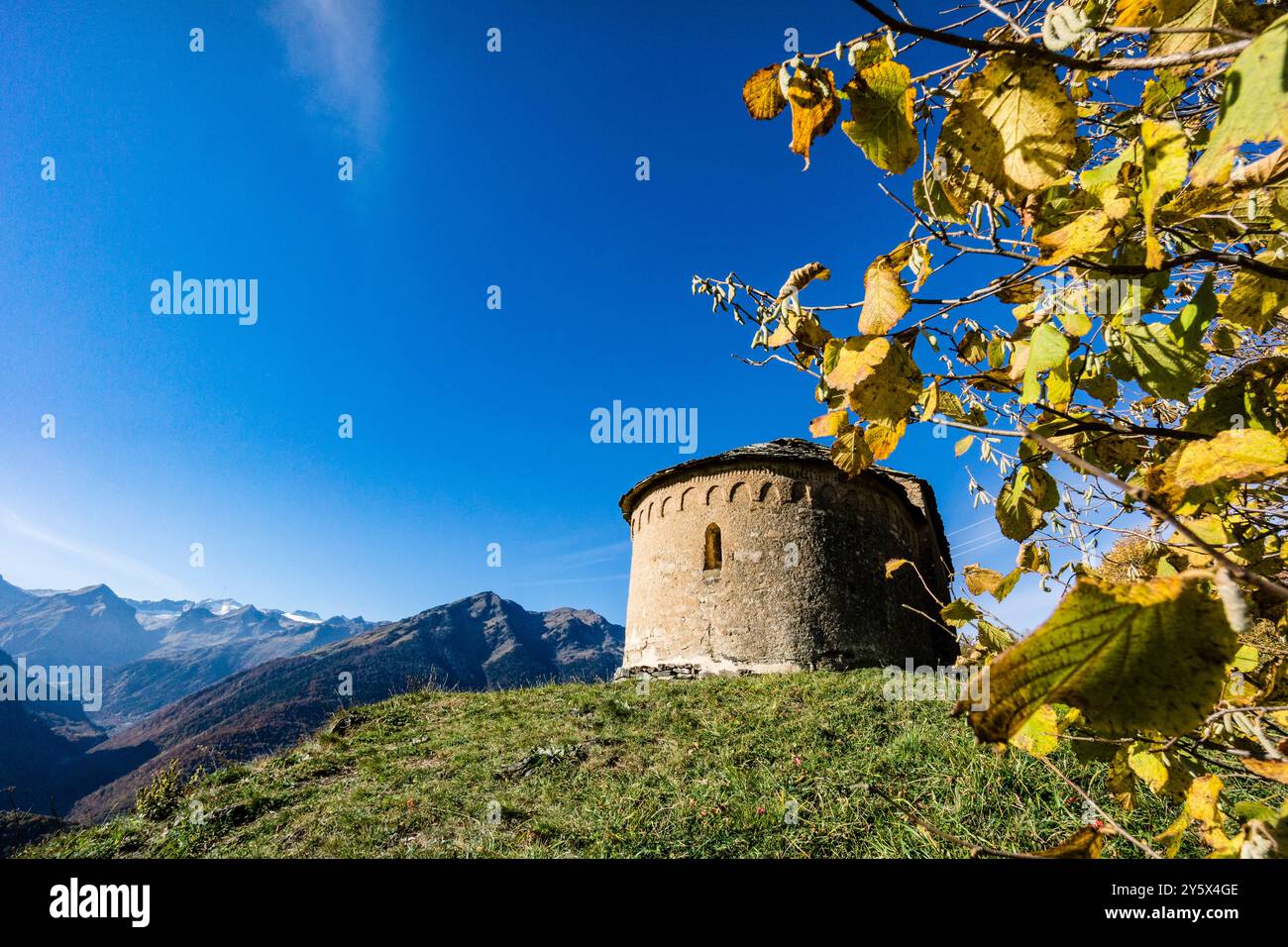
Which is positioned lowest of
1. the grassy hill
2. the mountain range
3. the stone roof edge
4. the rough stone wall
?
the mountain range

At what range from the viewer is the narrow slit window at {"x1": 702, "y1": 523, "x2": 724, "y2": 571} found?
12000mm

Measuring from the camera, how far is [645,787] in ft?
17.6

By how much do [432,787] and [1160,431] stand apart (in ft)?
23.6

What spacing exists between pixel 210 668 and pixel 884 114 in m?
150

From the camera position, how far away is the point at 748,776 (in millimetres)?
5148

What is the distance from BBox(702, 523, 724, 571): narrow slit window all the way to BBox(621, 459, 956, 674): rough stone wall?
0.11m

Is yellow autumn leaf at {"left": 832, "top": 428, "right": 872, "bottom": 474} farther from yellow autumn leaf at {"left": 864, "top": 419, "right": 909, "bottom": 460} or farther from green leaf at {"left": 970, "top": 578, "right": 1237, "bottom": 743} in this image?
green leaf at {"left": 970, "top": 578, "right": 1237, "bottom": 743}

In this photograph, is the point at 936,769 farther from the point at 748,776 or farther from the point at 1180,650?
the point at 1180,650

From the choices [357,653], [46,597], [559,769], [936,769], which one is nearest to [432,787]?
[559,769]

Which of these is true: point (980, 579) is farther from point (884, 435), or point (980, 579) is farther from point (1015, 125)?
point (1015, 125)

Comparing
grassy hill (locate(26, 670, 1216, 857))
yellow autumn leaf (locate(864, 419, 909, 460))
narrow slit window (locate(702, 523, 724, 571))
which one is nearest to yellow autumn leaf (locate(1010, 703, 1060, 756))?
yellow autumn leaf (locate(864, 419, 909, 460))

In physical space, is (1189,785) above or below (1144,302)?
below

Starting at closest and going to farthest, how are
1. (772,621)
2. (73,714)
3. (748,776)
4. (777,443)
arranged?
1. (748,776)
2. (772,621)
3. (777,443)
4. (73,714)

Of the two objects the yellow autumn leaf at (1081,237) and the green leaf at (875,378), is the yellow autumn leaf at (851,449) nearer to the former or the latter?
the green leaf at (875,378)
